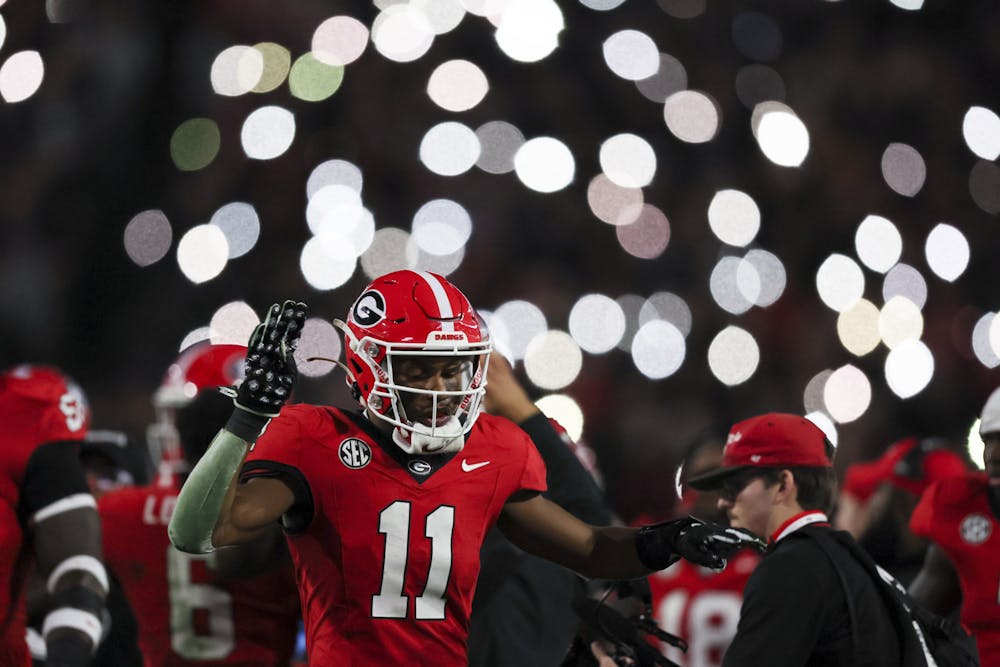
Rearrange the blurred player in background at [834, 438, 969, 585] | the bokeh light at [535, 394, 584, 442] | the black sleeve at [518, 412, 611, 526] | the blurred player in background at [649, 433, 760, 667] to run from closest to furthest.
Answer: the black sleeve at [518, 412, 611, 526]
the blurred player in background at [834, 438, 969, 585]
the blurred player in background at [649, 433, 760, 667]
the bokeh light at [535, 394, 584, 442]

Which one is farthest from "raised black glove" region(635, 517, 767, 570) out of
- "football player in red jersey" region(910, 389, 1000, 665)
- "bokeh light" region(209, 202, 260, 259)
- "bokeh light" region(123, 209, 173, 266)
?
"bokeh light" region(209, 202, 260, 259)

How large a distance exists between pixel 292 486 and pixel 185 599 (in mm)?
1436

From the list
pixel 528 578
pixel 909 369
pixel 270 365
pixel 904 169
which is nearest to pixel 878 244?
pixel 904 169

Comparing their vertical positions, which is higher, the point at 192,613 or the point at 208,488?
the point at 208,488

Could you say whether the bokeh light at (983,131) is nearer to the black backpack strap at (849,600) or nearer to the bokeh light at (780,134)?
the bokeh light at (780,134)

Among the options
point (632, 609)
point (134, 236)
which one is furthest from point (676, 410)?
point (632, 609)

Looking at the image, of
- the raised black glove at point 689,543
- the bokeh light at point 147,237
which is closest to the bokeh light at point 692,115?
the bokeh light at point 147,237

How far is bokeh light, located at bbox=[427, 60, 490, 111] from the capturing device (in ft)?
46.6

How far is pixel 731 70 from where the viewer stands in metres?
15.1

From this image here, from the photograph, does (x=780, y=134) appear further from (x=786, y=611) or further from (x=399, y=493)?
(x=399, y=493)

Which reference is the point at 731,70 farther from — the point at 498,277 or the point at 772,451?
the point at 772,451

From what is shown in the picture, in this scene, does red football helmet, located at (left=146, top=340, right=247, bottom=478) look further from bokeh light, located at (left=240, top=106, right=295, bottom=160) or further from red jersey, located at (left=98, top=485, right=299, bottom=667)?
bokeh light, located at (left=240, top=106, right=295, bottom=160)

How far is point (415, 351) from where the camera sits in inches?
125

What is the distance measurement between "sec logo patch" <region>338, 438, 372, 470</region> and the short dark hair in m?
1.14
